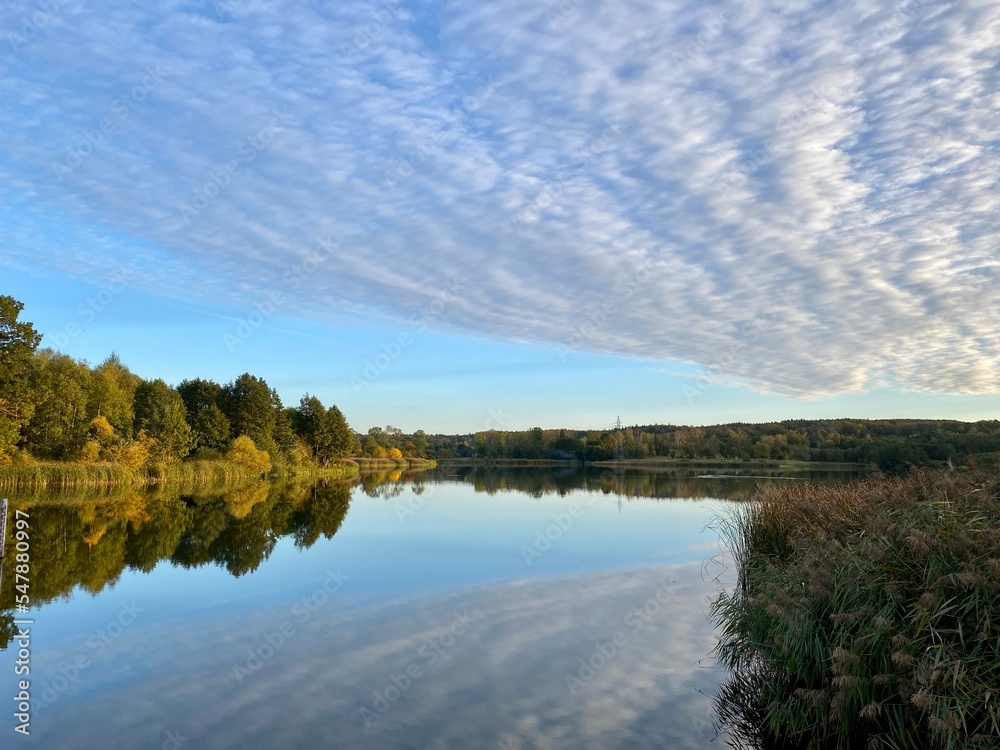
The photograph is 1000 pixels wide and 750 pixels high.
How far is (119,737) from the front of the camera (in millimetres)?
6074

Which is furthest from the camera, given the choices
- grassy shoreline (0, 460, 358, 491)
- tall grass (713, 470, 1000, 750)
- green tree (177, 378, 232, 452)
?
green tree (177, 378, 232, 452)

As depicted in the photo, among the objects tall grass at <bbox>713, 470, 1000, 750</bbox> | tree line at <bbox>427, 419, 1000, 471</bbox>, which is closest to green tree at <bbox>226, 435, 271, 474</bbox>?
tree line at <bbox>427, 419, 1000, 471</bbox>

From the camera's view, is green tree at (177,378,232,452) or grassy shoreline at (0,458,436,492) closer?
grassy shoreline at (0,458,436,492)

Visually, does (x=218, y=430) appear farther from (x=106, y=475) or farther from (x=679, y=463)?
(x=679, y=463)

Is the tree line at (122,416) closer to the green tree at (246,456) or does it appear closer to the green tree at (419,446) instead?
the green tree at (246,456)

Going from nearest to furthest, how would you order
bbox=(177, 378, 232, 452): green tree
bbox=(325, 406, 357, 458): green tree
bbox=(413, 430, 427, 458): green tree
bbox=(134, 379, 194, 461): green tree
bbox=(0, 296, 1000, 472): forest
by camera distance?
bbox=(0, 296, 1000, 472): forest → bbox=(134, 379, 194, 461): green tree → bbox=(177, 378, 232, 452): green tree → bbox=(325, 406, 357, 458): green tree → bbox=(413, 430, 427, 458): green tree

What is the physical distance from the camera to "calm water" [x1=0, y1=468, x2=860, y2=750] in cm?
640

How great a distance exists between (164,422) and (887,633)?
4776 centimetres

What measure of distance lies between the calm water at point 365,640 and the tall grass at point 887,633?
87cm

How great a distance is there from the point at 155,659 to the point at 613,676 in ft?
Answer: 18.7

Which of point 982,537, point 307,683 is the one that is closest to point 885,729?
point 982,537

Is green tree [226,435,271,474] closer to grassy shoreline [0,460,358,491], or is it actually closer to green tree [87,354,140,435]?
grassy shoreline [0,460,358,491]

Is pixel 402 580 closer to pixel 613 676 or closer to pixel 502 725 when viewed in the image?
pixel 613 676

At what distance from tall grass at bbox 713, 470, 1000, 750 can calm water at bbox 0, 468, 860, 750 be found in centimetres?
87
